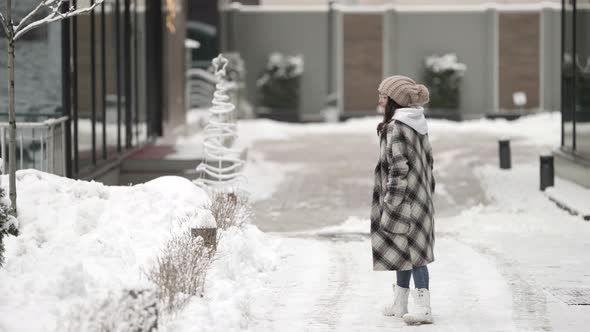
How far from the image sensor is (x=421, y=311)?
9.00m

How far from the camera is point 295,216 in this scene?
54.9 feet

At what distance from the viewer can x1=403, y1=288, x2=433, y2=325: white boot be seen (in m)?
8.99

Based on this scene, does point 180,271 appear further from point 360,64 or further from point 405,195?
point 360,64

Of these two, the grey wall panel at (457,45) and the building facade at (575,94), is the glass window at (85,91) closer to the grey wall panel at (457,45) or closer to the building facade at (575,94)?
the building facade at (575,94)

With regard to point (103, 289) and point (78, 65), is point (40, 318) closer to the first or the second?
point (103, 289)

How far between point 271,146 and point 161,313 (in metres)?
21.0

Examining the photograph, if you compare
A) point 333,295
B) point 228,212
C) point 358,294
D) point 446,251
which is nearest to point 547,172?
point 446,251

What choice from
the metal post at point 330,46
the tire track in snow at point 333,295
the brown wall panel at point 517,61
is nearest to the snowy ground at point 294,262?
the tire track in snow at point 333,295

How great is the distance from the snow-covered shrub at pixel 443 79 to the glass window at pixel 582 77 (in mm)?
20697

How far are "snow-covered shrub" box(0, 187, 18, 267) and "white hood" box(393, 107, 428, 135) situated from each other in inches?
111

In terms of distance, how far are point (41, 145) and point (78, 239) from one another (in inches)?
160

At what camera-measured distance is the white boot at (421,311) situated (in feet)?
29.5

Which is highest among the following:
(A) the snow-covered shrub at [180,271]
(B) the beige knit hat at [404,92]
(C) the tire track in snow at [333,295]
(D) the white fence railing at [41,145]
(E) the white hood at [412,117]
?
(B) the beige knit hat at [404,92]

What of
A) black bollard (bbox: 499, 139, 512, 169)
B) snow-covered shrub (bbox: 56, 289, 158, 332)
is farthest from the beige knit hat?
black bollard (bbox: 499, 139, 512, 169)
